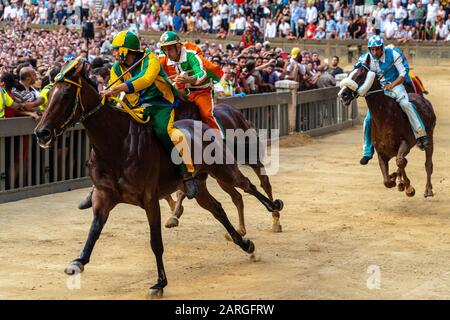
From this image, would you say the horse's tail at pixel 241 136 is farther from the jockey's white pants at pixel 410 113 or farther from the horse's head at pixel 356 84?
the jockey's white pants at pixel 410 113

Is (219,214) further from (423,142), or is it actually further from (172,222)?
(423,142)

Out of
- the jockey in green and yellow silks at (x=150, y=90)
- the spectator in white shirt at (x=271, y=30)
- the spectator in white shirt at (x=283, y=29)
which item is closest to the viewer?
the jockey in green and yellow silks at (x=150, y=90)

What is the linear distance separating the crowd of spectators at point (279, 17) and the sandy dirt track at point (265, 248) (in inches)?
850

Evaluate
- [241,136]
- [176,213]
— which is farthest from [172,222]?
[241,136]

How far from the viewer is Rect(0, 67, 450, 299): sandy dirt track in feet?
32.3

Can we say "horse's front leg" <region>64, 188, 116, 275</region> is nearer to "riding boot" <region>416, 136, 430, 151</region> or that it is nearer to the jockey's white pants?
the jockey's white pants

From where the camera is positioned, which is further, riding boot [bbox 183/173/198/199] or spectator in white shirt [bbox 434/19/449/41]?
spectator in white shirt [bbox 434/19/449/41]

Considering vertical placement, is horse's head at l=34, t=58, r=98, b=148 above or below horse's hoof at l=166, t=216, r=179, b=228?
above

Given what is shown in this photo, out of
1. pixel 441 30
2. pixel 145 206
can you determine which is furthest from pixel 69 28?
pixel 145 206

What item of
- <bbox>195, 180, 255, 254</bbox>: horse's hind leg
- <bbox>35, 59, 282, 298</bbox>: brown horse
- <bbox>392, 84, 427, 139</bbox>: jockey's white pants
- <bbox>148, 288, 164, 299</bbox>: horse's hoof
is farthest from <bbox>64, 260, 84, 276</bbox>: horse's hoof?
<bbox>392, 84, 427, 139</bbox>: jockey's white pants

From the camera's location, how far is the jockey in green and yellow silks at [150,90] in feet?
32.7

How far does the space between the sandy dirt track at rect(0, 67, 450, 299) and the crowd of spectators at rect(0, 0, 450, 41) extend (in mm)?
21582

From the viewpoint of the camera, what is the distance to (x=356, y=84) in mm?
14547

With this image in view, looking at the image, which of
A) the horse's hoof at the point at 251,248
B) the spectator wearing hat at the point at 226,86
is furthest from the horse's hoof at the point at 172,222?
the spectator wearing hat at the point at 226,86
